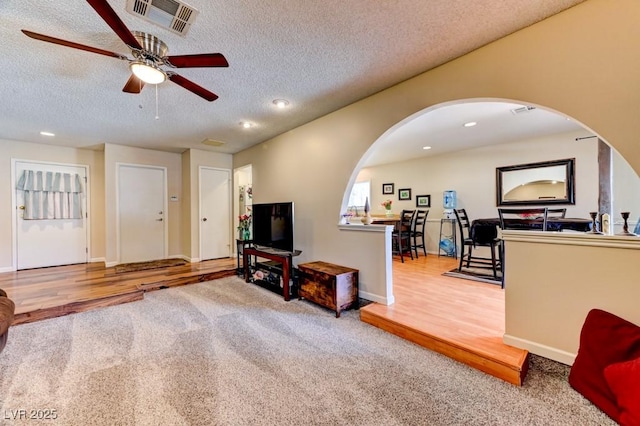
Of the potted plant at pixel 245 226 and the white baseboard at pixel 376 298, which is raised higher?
the potted plant at pixel 245 226

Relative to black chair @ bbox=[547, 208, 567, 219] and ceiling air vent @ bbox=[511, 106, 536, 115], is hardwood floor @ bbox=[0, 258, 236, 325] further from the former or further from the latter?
black chair @ bbox=[547, 208, 567, 219]

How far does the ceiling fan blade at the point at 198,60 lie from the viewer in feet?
5.57

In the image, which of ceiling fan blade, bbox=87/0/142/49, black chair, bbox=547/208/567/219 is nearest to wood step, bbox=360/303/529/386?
black chair, bbox=547/208/567/219

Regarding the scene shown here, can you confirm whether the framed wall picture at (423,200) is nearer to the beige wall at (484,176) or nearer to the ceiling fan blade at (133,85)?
the beige wall at (484,176)

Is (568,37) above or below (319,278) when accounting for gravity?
above

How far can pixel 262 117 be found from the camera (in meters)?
3.51

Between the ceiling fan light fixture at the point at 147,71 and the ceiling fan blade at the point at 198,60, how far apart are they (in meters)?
0.14

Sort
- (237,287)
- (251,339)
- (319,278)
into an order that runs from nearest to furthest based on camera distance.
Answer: (251,339)
(319,278)
(237,287)

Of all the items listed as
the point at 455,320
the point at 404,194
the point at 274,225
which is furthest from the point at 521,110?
the point at 274,225

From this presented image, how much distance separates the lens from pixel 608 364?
1456 millimetres

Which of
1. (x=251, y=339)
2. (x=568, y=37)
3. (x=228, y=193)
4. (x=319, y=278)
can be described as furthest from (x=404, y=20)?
(x=228, y=193)

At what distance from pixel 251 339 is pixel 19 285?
12.5 feet

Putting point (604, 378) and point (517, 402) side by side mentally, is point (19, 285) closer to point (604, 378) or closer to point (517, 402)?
point (517, 402)

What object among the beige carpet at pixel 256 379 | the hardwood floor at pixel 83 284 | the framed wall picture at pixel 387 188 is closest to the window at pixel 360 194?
the framed wall picture at pixel 387 188
